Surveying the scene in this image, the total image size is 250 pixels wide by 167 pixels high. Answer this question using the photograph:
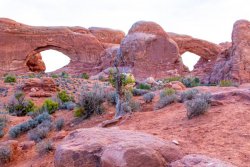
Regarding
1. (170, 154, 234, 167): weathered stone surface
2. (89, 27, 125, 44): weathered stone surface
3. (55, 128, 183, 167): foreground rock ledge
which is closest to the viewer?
(170, 154, 234, 167): weathered stone surface

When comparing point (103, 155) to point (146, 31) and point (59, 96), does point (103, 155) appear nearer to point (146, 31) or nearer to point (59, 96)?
point (59, 96)

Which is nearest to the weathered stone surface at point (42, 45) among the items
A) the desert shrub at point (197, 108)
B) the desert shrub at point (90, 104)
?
the desert shrub at point (90, 104)

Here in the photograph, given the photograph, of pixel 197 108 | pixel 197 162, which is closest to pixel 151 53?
pixel 197 108

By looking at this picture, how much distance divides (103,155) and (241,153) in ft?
6.66

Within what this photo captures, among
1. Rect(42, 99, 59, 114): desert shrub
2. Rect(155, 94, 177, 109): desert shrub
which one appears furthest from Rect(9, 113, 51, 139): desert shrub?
Rect(155, 94, 177, 109): desert shrub

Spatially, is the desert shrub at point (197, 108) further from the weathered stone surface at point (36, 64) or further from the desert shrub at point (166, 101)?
the weathered stone surface at point (36, 64)

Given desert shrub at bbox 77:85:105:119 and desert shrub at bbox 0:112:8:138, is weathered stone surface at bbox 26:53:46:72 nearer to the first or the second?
desert shrub at bbox 0:112:8:138

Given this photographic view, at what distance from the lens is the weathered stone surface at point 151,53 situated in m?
24.6

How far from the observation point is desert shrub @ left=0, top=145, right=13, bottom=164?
7691 millimetres

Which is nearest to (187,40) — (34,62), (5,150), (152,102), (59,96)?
(34,62)

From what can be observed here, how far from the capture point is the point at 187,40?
34.8m

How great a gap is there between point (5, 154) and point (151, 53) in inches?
705

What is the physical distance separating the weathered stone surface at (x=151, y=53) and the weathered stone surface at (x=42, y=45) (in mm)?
6210

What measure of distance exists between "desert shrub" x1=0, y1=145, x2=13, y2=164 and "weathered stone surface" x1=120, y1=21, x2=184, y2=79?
16.5 metres
